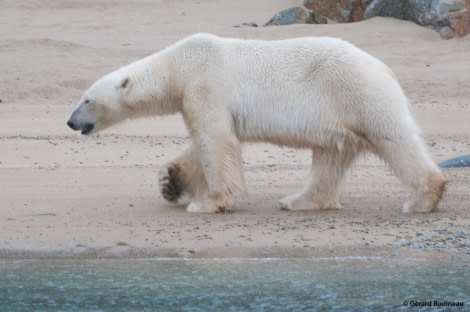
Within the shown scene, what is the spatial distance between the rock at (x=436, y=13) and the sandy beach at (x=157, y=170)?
22 centimetres

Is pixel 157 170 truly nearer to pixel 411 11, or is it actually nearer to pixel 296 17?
pixel 411 11

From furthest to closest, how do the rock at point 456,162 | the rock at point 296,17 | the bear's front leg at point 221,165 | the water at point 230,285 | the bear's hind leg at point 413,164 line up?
the rock at point 296,17
the rock at point 456,162
the bear's front leg at point 221,165
the bear's hind leg at point 413,164
the water at point 230,285

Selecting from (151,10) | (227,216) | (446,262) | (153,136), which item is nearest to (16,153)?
(153,136)

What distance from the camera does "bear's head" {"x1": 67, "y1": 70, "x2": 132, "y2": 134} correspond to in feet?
25.7

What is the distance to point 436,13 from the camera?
52.1ft

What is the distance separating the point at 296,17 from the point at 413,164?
1097 cm

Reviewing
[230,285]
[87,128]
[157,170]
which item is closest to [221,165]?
[87,128]

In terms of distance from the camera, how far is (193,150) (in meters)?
7.81

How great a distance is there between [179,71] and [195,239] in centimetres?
144

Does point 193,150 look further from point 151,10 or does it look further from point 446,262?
point 151,10

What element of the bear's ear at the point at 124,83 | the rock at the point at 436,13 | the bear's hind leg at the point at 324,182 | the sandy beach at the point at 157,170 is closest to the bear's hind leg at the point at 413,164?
the sandy beach at the point at 157,170

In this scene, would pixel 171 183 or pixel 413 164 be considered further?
pixel 171 183

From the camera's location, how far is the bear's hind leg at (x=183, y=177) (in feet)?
25.9

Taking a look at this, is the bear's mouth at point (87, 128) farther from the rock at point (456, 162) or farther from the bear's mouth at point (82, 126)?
the rock at point (456, 162)
